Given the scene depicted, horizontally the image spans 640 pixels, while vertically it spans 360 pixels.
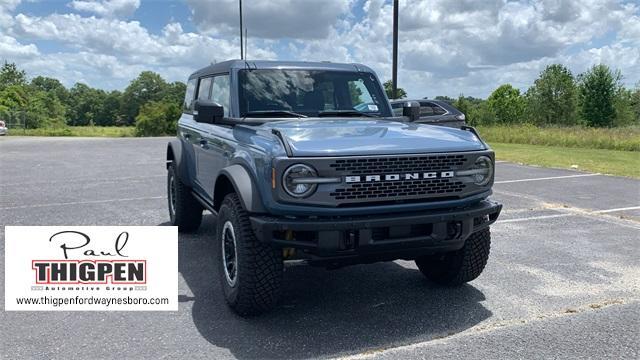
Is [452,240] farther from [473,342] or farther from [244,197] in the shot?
[244,197]

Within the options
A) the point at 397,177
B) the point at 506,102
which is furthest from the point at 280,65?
the point at 506,102

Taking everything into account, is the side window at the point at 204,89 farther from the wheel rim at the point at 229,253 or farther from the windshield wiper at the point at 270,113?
the wheel rim at the point at 229,253

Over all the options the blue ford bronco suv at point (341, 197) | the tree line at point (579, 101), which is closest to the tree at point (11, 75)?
the tree line at point (579, 101)

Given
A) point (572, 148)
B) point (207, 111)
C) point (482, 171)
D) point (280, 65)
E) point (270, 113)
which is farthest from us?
point (572, 148)

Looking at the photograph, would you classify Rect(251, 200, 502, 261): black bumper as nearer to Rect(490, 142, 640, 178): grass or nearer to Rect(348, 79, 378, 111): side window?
Rect(348, 79, 378, 111): side window

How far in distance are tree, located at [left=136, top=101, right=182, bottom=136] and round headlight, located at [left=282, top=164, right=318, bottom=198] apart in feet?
123

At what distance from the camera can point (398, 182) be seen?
3.69 m

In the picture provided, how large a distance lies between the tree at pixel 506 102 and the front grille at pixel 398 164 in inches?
3754

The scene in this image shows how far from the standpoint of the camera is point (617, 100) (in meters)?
61.7

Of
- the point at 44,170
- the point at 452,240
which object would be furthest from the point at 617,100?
the point at 452,240

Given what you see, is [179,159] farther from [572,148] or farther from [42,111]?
[42,111]

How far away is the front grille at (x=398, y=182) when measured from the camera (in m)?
3.58

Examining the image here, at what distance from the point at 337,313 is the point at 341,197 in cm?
101

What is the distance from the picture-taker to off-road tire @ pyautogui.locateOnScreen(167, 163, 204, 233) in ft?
21.0
